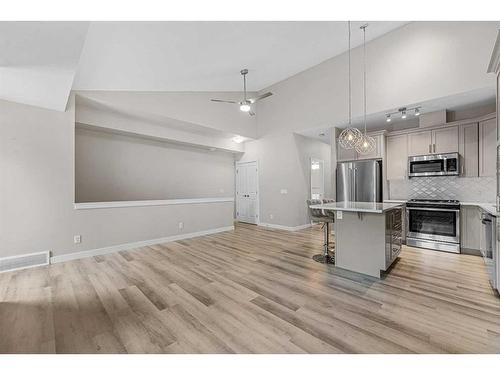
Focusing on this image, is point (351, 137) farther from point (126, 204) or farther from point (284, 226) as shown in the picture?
point (126, 204)

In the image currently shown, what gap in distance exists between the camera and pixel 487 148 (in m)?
3.63

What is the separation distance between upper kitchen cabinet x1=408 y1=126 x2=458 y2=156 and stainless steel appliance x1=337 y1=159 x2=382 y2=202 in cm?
68

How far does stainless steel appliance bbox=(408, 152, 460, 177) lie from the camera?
3.87 metres

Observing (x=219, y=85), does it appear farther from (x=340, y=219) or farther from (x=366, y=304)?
(x=366, y=304)

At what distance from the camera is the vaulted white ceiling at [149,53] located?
1941mm

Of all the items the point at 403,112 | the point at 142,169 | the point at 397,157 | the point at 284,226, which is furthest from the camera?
the point at 284,226

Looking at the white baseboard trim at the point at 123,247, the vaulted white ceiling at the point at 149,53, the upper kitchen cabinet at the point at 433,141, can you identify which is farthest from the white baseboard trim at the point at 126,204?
the upper kitchen cabinet at the point at 433,141

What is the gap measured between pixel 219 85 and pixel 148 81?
1676mm

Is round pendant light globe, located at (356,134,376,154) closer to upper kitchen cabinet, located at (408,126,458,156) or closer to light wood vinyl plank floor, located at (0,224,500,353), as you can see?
upper kitchen cabinet, located at (408,126,458,156)

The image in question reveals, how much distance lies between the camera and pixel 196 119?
16.6 ft

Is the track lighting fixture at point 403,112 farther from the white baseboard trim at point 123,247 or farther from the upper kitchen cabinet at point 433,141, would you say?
the white baseboard trim at point 123,247

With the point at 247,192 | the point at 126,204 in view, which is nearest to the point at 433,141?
the point at 247,192

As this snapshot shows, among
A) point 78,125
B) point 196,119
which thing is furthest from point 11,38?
point 196,119

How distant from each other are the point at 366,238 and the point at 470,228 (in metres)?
2.30
